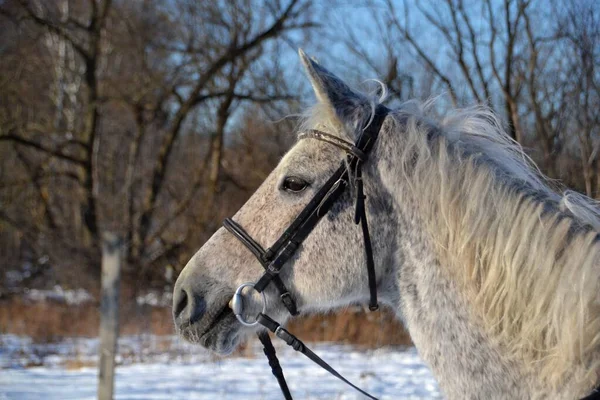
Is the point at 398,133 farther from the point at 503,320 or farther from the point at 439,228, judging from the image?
the point at 503,320

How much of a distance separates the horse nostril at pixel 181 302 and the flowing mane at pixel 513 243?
91 centimetres

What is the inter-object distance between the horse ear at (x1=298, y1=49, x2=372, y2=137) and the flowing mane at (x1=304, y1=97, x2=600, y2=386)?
16cm

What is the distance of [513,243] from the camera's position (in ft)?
6.19

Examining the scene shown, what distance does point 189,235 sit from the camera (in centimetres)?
1378

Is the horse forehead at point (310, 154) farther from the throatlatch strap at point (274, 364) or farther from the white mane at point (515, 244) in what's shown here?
the throatlatch strap at point (274, 364)

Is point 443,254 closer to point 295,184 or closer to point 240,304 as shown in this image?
point 295,184

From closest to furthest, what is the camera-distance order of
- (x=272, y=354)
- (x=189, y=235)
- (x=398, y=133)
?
(x=398, y=133) < (x=272, y=354) < (x=189, y=235)

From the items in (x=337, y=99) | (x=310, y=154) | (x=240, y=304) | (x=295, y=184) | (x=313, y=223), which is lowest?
(x=240, y=304)

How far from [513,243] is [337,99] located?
811mm

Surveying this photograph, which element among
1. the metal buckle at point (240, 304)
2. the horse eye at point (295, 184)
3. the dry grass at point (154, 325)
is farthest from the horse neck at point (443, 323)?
the dry grass at point (154, 325)

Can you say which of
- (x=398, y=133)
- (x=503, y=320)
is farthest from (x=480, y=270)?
(x=398, y=133)

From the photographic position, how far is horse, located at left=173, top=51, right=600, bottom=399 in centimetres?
183

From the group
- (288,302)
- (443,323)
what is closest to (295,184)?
(288,302)

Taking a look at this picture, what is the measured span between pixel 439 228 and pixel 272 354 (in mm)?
898
